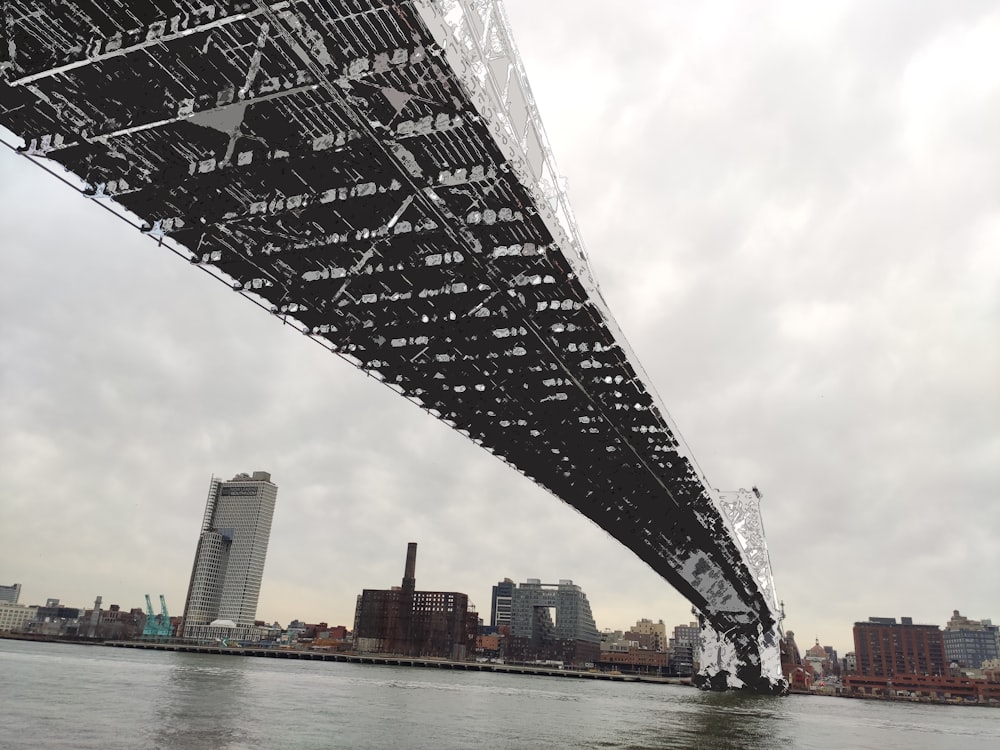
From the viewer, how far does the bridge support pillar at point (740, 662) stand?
84.6 metres

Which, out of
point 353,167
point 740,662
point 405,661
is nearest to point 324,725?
point 353,167

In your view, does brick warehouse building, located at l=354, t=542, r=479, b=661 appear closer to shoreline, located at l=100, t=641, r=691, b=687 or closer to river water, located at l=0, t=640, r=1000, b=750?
shoreline, located at l=100, t=641, r=691, b=687

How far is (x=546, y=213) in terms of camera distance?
1952cm

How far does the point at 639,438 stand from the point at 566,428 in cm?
369

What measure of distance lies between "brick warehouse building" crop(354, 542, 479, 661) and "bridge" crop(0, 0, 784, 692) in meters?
161

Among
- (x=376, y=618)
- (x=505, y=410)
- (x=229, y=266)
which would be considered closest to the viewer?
(x=229, y=266)

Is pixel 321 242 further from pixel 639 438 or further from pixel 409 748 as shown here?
pixel 639 438

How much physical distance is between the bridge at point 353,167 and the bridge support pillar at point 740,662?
62036mm

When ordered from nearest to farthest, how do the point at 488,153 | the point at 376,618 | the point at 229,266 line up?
the point at 488,153, the point at 229,266, the point at 376,618

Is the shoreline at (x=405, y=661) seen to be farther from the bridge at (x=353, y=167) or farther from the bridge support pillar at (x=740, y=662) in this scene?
the bridge at (x=353, y=167)

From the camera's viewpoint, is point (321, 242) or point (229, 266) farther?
point (229, 266)

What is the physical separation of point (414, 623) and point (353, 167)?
178671 mm

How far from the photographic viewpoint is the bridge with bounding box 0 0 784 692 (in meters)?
15.1

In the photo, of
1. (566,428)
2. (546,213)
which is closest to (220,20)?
(546,213)
